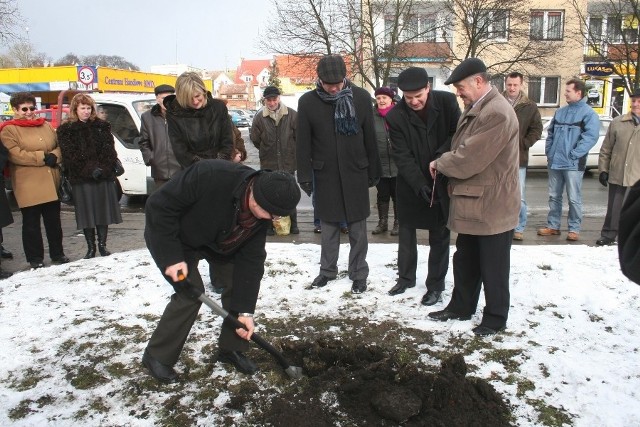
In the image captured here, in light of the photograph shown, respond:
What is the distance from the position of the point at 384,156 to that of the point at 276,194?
464 cm

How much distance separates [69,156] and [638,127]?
665cm

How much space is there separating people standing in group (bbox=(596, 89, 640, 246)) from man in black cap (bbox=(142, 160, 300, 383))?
520cm

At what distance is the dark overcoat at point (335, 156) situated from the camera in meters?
4.81

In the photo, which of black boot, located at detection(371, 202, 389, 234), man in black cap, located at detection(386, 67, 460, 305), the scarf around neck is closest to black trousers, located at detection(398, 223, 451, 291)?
man in black cap, located at detection(386, 67, 460, 305)

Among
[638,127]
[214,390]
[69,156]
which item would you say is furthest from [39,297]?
[638,127]

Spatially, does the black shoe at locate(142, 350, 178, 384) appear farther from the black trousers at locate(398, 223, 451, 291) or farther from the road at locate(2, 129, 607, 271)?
the road at locate(2, 129, 607, 271)

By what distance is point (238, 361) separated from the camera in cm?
359

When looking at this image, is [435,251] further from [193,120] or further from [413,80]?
[193,120]

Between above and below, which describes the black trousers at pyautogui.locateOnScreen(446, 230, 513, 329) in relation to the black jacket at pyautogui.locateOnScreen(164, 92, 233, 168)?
below

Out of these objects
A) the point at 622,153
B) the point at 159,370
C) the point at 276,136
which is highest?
the point at 276,136

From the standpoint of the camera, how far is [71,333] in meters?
4.19

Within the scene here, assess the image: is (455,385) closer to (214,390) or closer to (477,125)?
(214,390)

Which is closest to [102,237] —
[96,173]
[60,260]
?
[60,260]

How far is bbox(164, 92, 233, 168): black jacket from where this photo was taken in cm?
483
